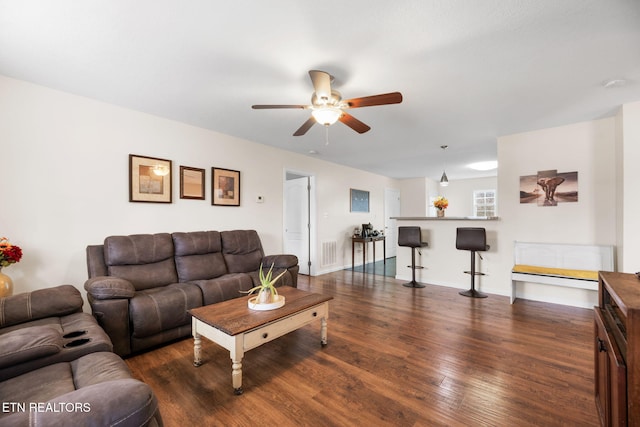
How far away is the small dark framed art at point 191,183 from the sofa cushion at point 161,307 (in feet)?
4.33

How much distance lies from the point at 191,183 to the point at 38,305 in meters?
2.02

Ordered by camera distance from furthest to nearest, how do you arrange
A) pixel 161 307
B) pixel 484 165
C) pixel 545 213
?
pixel 484 165 < pixel 545 213 < pixel 161 307

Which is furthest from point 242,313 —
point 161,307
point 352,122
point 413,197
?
point 413,197

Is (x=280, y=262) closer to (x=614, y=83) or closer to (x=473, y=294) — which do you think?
(x=473, y=294)

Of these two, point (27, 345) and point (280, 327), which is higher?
point (27, 345)

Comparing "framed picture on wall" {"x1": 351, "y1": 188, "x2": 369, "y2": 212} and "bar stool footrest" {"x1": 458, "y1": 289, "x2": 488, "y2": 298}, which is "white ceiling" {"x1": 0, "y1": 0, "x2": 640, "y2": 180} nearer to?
"bar stool footrest" {"x1": 458, "y1": 289, "x2": 488, "y2": 298}

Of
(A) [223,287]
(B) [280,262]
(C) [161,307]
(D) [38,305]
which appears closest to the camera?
(D) [38,305]

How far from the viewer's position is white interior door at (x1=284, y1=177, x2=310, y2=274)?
18.0 ft

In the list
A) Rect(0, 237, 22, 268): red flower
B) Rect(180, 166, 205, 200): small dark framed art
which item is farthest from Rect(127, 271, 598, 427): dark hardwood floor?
Rect(180, 166, 205, 200): small dark framed art

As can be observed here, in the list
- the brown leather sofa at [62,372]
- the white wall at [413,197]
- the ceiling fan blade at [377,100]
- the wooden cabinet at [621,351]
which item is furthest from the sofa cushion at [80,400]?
the white wall at [413,197]

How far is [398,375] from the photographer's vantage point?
78.7 inches

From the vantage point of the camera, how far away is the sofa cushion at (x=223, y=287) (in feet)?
8.96

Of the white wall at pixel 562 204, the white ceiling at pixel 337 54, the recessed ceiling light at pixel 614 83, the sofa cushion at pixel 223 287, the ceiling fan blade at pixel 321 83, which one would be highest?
the white ceiling at pixel 337 54

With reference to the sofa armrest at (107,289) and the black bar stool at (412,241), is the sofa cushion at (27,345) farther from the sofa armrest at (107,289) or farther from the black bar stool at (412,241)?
the black bar stool at (412,241)
